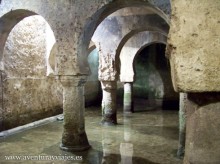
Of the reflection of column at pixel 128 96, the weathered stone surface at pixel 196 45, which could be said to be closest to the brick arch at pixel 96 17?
the weathered stone surface at pixel 196 45

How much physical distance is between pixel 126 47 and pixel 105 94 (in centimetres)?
321

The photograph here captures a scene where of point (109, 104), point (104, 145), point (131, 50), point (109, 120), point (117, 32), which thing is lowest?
point (104, 145)

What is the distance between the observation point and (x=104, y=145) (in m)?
5.76

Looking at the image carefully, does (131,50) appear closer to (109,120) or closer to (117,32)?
(117,32)

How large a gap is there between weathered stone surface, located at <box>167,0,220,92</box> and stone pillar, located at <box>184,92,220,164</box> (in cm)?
10

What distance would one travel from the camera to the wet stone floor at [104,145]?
473 centimetres

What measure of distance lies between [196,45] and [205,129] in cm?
44

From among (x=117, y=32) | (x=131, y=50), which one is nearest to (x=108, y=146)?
(x=117, y=32)

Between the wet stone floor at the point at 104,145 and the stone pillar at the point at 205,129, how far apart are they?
336 cm

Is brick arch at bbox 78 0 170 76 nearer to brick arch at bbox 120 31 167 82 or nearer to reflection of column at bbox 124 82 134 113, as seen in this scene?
brick arch at bbox 120 31 167 82

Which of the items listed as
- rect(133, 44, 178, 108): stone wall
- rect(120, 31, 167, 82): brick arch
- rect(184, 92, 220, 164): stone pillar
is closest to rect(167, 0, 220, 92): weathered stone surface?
rect(184, 92, 220, 164): stone pillar

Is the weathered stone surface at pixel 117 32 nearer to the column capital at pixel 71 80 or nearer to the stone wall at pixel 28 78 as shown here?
the stone wall at pixel 28 78

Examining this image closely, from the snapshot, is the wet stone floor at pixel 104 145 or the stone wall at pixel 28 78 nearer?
the wet stone floor at pixel 104 145

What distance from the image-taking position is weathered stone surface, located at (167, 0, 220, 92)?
1.27 meters
